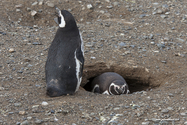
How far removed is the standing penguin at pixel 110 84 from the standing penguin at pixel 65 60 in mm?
965

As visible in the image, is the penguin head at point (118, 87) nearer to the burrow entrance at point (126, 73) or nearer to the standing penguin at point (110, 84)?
the standing penguin at point (110, 84)

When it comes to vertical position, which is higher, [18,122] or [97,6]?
[97,6]

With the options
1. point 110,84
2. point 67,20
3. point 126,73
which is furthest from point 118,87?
point 67,20

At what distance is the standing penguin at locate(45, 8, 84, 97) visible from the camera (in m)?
3.40

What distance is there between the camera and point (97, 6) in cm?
585

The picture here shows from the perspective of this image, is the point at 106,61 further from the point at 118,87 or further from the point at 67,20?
the point at 67,20

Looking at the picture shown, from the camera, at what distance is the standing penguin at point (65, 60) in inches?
134

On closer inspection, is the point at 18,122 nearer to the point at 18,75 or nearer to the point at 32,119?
the point at 32,119

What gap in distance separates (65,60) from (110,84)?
1.22 meters

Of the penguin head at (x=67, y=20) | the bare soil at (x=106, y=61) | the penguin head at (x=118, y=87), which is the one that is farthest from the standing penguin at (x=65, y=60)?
the penguin head at (x=118, y=87)

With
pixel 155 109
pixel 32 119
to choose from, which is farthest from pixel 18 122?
pixel 155 109

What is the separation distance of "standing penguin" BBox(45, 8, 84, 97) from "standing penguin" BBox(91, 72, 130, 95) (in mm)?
965

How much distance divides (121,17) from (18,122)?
3453mm

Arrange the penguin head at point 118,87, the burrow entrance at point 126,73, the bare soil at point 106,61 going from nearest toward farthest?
the bare soil at point 106,61
the penguin head at point 118,87
the burrow entrance at point 126,73
